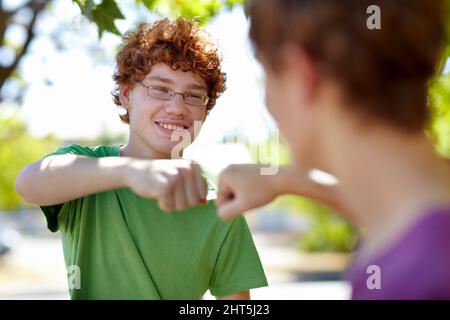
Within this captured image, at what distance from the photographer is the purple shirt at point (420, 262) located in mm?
937

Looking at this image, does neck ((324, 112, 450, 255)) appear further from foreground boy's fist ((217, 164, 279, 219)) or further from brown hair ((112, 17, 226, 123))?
brown hair ((112, 17, 226, 123))

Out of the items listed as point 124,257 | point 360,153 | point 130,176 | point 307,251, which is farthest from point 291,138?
point 307,251

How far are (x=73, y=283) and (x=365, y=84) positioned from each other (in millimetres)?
1192

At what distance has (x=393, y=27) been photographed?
1.07 metres

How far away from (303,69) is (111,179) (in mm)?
631

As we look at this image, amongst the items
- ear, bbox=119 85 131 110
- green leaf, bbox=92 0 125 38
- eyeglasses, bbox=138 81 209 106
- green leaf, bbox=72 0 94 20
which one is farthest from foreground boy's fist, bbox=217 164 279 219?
green leaf, bbox=92 0 125 38

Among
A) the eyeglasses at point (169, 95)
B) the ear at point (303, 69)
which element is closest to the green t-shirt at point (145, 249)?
Result: the eyeglasses at point (169, 95)

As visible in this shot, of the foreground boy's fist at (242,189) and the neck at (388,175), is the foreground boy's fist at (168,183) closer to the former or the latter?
the foreground boy's fist at (242,189)

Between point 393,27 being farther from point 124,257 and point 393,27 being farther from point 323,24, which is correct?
point 124,257

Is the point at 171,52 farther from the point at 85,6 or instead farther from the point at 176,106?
the point at 85,6

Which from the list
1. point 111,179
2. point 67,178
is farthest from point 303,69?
point 67,178

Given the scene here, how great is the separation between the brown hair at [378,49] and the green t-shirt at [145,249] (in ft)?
3.34

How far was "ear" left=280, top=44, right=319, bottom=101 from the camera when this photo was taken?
1.11 m

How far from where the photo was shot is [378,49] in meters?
1.06
